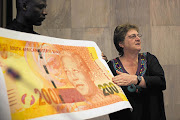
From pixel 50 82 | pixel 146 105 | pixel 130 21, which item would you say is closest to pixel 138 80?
pixel 146 105

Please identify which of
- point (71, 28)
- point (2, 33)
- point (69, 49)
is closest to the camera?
point (2, 33)

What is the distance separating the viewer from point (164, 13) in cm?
241

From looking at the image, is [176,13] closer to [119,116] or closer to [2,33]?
[119,116]

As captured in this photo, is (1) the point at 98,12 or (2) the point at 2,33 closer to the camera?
(2) the point at 2,33

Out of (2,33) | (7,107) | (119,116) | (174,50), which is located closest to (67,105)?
(7,107)

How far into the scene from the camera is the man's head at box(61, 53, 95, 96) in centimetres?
75

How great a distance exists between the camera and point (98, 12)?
2.33 metres

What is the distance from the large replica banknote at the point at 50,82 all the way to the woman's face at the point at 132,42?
46 cm

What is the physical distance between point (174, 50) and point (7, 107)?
87.3 inches

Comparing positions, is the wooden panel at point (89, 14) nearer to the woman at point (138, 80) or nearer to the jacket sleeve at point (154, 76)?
the woman at point (138, 80)

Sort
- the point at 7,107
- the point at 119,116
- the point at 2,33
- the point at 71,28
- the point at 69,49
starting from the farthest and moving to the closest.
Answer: the point at 71,28
the point at 119,116
the point at 69,49
the point at 2,33
the point at 7,107

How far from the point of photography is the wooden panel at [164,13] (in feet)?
7.89

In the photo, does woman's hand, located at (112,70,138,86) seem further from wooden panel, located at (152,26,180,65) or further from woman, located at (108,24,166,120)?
wooden panel, located at (152,26,180,65)

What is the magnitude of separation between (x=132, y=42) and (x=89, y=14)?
111 cm
